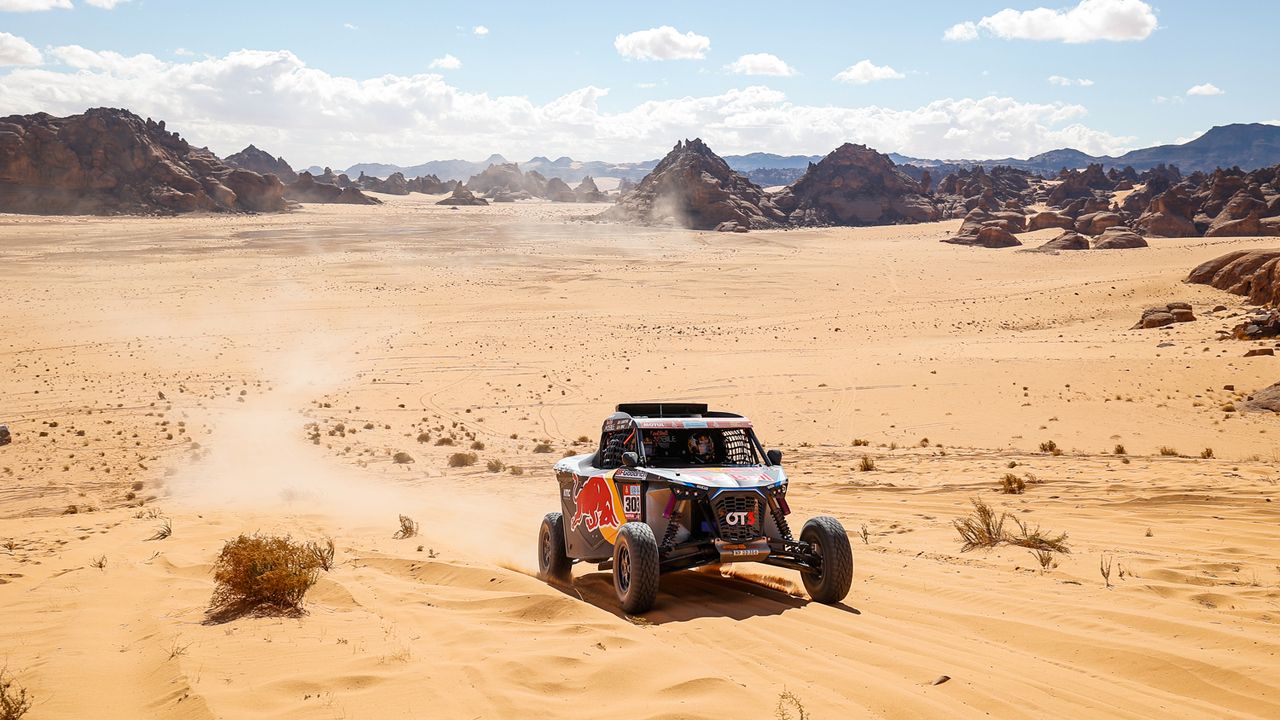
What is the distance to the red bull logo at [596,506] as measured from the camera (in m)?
9.12

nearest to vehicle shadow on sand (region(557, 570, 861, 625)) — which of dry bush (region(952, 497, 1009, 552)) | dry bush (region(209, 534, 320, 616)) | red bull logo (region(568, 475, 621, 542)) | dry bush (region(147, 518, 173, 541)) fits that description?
red bull logo (region(568, 475, 621, 542))

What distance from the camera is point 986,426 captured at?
73.3ft

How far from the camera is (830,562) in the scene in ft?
26.9

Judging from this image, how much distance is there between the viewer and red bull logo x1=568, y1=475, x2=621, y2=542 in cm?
912

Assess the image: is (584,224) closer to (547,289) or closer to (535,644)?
(547,289)

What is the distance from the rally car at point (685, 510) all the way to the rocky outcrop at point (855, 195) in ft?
365

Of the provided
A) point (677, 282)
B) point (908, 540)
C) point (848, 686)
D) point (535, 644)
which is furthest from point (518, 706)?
point (677, 282)

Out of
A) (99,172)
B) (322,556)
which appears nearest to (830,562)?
(322,556)

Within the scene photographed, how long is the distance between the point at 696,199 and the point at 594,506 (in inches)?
4029

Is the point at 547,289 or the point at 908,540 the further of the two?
the point at 547,289

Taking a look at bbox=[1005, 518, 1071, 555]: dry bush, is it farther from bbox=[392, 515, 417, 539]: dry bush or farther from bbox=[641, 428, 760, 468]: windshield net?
bbox=[392, 515, 417, 539]: dry bush

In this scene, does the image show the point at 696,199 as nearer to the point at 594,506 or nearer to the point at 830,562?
the point at 594,506

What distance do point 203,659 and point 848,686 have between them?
455 cm

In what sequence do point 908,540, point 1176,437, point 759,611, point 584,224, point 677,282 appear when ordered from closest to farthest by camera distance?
point 759,611 < point 908,540 < point 1176,437 < point 677,282 < point 584,224
